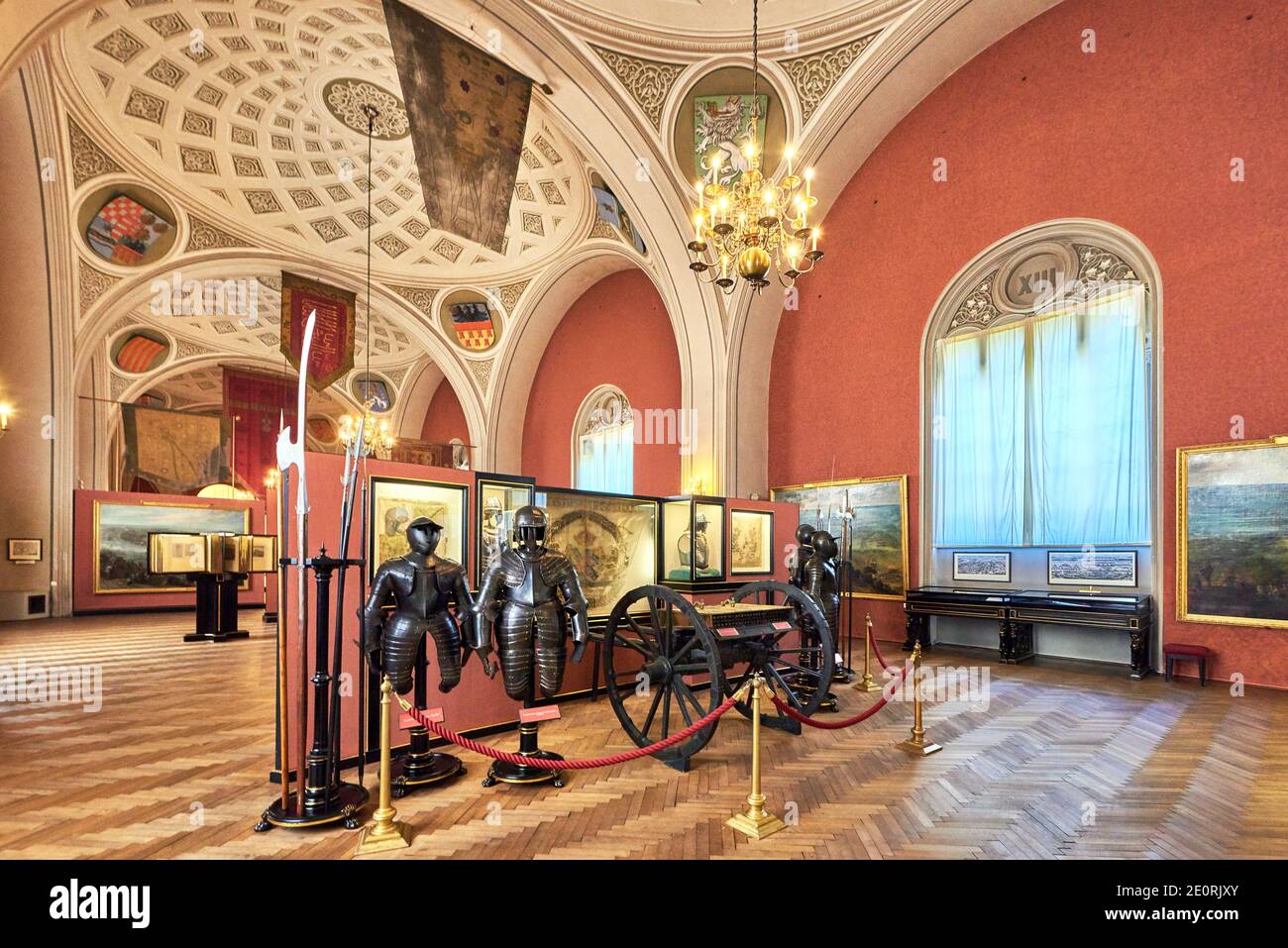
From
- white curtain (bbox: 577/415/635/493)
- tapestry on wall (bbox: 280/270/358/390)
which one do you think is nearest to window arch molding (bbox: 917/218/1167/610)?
white curtain (bbox: 577/415/635/493)

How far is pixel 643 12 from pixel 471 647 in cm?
1022

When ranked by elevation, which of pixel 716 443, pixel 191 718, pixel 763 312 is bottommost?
pixel 191 718

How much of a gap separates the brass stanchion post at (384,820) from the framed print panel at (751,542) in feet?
19.3

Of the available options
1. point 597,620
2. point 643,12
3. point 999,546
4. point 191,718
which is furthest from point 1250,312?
point 191,718

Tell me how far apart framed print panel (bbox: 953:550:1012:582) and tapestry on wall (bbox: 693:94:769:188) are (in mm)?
7376

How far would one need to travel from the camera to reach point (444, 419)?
22.3 m

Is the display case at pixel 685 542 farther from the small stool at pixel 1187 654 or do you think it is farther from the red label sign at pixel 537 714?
the small stool at pixel 1187 654

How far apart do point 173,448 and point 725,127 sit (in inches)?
716

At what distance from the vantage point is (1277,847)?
3.30 metres

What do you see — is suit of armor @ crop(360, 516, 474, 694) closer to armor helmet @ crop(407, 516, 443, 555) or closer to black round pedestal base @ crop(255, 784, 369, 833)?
armor helmet @ crop(407, 516, 443, 555)

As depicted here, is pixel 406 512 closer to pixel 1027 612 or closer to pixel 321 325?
pixel 1027 612

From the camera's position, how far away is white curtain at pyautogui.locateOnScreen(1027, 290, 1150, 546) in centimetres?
839

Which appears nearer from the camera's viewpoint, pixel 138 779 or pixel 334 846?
pixel 334 846

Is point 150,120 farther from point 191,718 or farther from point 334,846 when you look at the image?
point 334,846
